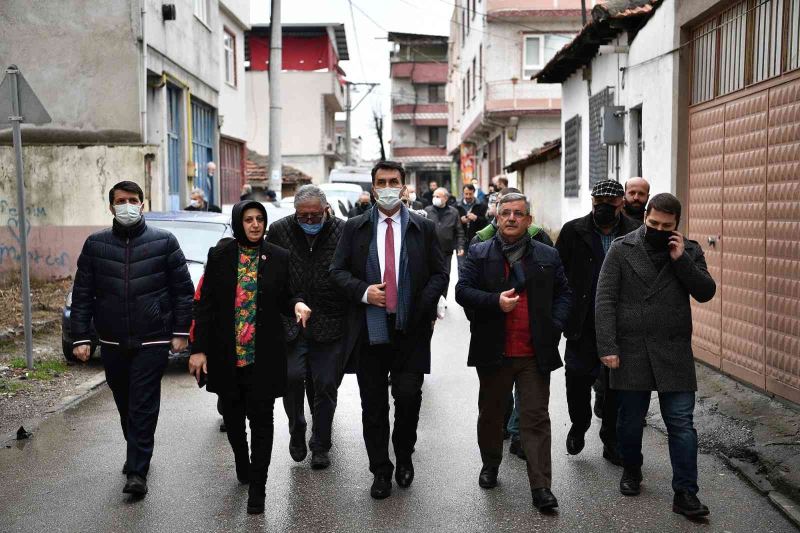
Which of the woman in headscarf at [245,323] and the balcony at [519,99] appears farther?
the balcony at [519,99]

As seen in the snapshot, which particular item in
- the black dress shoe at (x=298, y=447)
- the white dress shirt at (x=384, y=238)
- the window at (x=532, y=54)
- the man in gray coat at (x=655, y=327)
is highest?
the window at (x=532, y=54)

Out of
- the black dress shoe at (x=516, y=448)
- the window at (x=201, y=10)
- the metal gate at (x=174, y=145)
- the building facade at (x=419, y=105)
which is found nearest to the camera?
the black dress shoe at (x=516, y=448)

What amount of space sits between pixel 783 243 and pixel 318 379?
156 inches

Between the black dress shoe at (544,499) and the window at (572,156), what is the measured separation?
43.7 feet

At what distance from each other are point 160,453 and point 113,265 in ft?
5.39

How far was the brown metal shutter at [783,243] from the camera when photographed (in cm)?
788

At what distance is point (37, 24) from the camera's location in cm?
1741

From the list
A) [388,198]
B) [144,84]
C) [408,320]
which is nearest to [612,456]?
[408,320]

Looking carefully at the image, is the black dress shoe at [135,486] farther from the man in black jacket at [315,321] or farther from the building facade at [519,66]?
the building facade at [519,66]

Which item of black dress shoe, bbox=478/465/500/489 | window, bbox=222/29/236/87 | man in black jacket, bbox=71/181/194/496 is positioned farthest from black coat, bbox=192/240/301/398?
window, bbox=222/29/236/87

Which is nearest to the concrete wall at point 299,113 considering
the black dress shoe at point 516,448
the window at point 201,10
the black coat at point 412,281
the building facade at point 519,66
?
the building facade at point 519,66

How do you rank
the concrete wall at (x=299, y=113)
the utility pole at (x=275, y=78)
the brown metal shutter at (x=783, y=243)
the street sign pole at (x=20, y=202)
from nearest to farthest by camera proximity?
the brown metal shutter at (x=783, y=243)
the street sign pole at (x=20, y=202)
the utility pole at (x=275, y=78)
the concrete wall at (x=299, y=113)

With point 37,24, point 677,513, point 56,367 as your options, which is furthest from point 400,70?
point 677,513

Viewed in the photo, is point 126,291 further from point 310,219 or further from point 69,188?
point 69,188
